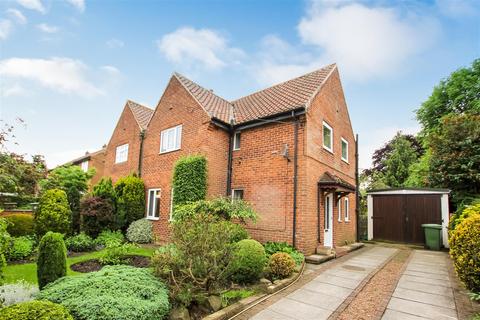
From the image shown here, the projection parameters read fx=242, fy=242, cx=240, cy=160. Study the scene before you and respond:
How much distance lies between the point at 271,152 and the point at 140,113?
11.3 metres

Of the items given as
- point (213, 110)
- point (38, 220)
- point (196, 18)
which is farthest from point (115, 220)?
point (196, 18)

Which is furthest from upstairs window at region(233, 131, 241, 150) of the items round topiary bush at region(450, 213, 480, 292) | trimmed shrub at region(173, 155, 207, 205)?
round topiary bush at region(450, 213, 480, 292)

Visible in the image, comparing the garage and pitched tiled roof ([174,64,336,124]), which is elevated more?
pitched tiled roof ([174,64,336,124])

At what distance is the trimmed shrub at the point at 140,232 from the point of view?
12.0 metres

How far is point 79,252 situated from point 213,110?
8573mm

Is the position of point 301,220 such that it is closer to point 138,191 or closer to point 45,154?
point 138,191

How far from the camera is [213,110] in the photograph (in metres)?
12.2

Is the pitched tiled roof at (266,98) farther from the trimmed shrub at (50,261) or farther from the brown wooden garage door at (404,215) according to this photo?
the brown wooden garage door at (404,215)

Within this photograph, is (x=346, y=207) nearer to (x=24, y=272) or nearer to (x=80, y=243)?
(x=80, y=243)

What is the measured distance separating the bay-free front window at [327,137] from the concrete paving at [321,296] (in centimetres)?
533

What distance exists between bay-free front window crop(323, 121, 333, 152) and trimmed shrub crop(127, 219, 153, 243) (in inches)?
379

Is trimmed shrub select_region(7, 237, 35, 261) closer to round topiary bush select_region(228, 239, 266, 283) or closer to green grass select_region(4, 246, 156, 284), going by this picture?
green grass select_region(4, 246, 156, 284)

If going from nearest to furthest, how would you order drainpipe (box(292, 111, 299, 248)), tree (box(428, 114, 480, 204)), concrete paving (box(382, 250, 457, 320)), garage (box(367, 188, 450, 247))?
concrete paving (box(382, 250, 457, 320)) → drainpipe (box(292, 111, 299, 248)) → tree (box(428, 114, 480, 204)) → garage (box(367, 188, 450, 247))

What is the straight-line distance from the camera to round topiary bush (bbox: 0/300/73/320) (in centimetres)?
267
